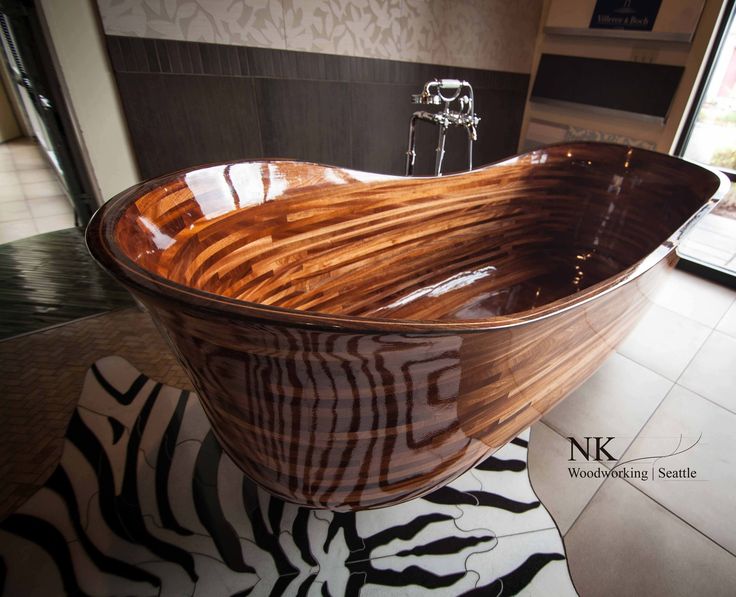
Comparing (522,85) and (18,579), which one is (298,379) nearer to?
(18,579)

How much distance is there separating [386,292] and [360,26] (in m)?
1.15

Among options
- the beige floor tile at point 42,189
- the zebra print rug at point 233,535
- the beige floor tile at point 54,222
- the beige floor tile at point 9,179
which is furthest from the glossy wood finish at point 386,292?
the beige floor tile at point 9,179

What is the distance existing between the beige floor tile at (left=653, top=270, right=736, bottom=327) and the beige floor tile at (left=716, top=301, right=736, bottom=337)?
17 millimetres

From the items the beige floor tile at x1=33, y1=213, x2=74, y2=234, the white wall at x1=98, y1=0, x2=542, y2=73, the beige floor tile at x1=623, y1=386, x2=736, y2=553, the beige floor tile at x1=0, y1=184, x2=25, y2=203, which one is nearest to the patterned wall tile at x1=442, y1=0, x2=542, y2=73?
the white wall at x1=98, y1=0, x2=542, y2=73

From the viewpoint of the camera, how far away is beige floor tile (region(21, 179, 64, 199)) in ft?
8.49

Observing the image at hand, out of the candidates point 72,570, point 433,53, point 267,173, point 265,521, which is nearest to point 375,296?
point 267,173

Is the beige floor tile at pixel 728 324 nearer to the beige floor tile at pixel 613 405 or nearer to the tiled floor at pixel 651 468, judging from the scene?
the tiled floor at pixel 651 468

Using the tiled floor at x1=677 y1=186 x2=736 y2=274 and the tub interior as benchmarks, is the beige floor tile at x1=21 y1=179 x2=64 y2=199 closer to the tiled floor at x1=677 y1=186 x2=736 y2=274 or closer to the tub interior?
the tub interior

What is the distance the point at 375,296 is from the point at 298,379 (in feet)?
2.64

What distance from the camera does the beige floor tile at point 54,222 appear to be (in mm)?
2107

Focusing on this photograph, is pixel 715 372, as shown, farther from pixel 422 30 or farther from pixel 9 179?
pixel 9 179

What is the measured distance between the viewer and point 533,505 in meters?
0.95

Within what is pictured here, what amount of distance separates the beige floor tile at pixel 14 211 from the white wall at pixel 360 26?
161 centimetres

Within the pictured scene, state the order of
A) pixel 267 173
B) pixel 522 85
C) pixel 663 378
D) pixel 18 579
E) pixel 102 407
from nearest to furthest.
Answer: pixel 18 579
pixel 267 173
pixel 102 407
pixel 663 378
pixel 522 85
